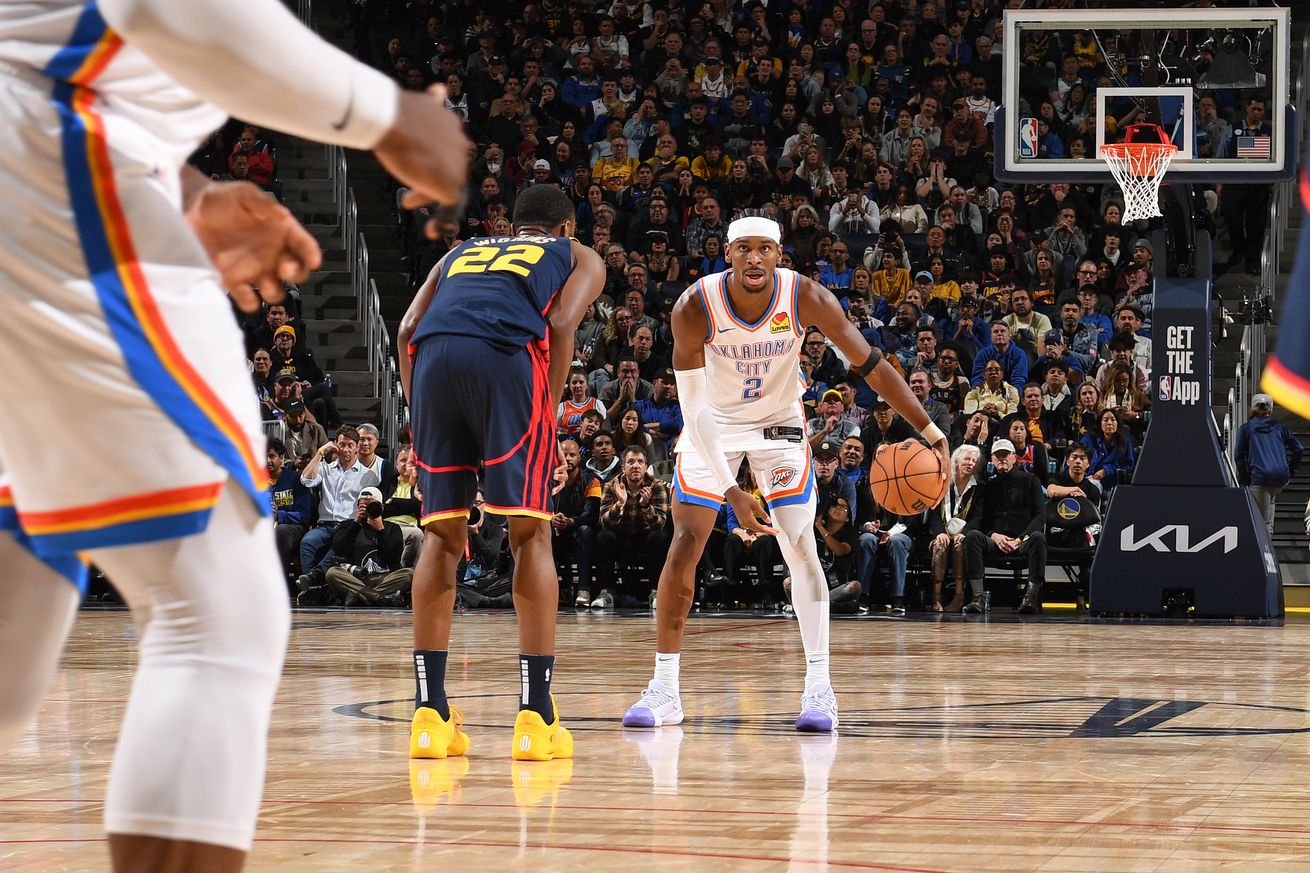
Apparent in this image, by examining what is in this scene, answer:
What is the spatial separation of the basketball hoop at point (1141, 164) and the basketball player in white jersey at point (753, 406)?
19.8 feet

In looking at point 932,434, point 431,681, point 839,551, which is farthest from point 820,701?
point 839,551

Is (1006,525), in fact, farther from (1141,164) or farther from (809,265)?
(809,265)

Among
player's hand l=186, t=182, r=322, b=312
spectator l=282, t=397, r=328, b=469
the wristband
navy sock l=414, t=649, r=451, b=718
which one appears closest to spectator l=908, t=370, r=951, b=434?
spectator l=282, t=397, r=328, b=469

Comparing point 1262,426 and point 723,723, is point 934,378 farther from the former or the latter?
point 723,723

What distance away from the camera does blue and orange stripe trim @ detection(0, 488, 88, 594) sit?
6.99ft

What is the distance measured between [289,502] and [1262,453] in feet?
29.0

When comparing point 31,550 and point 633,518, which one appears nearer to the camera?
point 31,550

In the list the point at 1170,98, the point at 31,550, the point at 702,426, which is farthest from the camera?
the point at 1170,98

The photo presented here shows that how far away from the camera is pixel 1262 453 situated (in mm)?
15078

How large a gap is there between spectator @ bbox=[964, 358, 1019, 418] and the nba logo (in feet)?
9.14

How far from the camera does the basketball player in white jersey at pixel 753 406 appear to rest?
652 centimetres

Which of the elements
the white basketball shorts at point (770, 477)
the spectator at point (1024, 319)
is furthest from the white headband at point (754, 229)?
the spectator at point (1024, 319)

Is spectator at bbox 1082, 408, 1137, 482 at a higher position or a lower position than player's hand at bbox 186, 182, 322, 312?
lower

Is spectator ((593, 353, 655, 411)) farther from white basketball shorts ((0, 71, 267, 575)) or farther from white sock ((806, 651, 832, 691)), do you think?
white basketball shorts ((0, 71, 267, 575))
